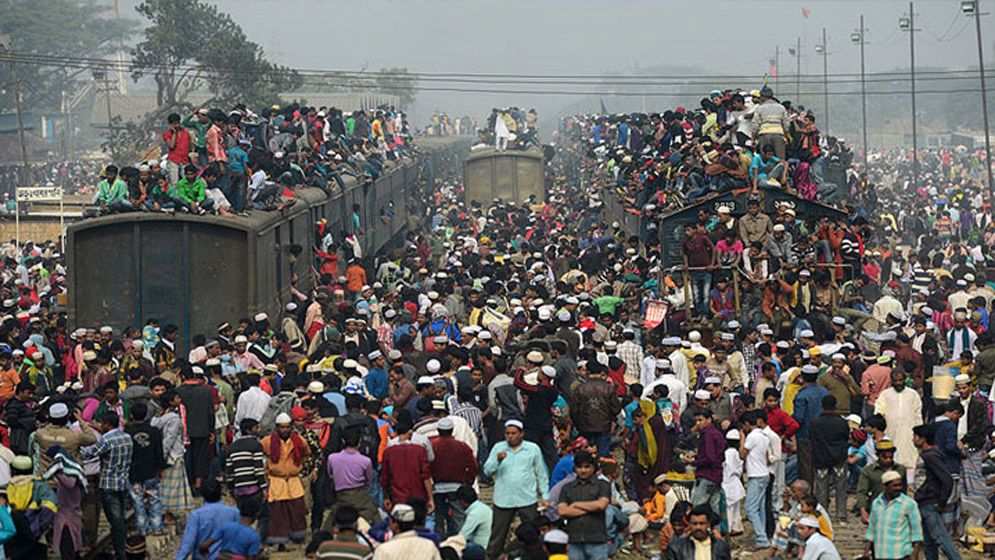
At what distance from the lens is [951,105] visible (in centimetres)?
13900

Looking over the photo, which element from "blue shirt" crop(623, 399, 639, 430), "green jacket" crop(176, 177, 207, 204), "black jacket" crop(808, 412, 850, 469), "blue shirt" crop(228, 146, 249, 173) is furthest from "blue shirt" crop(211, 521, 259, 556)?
"blue shirt" crop(228, 146, 249, 173)

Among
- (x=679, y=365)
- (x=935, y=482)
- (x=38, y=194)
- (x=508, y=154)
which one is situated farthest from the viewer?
(x=38, y=194)

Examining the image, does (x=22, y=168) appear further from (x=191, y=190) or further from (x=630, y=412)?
(x=630, y=412)

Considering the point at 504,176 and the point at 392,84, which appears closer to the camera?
the point at 504,176

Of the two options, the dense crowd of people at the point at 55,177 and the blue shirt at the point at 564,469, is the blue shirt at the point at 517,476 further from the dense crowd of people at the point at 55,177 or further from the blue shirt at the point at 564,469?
the dense crowd of people at the point at 55,177

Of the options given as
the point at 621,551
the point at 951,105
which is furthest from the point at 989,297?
the point at 951,105

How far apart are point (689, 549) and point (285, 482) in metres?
3.76

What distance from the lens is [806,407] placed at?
1455 centimetres

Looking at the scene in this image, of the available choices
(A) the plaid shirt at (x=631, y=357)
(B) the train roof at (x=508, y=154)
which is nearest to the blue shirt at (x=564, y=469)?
(A) the plaid shirt at (x=631, y=357)

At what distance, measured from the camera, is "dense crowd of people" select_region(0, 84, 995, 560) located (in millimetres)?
11930

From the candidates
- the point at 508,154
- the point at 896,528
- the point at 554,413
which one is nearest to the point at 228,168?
the point at 554,413

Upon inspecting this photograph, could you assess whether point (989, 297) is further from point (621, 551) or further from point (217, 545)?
point (217, 545)

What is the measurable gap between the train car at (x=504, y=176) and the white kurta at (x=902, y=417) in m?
33.2

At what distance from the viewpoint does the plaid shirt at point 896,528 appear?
11383mm
